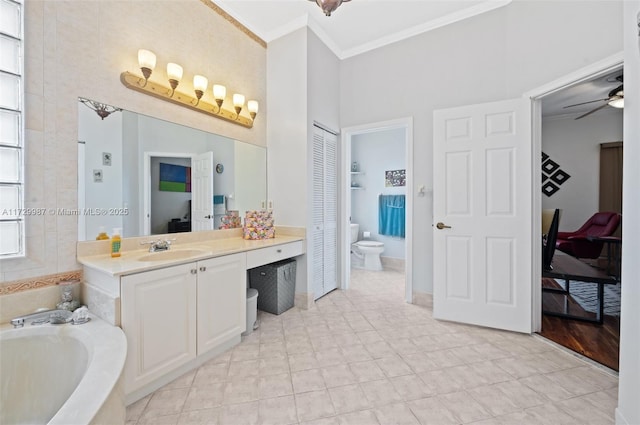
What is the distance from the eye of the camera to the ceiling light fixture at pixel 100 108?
1.76 meters

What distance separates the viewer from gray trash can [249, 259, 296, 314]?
9.06ft

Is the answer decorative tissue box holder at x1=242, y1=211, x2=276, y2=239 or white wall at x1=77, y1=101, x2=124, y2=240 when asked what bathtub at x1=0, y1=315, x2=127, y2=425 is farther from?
decorative tissue box holder at x1=242, y1=211, x2=276, y2=239

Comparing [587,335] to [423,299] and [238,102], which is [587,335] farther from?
[238,102]

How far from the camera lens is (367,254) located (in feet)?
15.3

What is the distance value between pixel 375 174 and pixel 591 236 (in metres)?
3.35

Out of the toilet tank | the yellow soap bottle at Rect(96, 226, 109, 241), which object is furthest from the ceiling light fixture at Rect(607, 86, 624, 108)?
the yellow soap bottle at Rect(96, 226, 109, 241)

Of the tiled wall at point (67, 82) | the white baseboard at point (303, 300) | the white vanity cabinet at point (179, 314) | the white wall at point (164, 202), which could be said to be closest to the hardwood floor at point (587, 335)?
the white baseboard at point (303, 300)

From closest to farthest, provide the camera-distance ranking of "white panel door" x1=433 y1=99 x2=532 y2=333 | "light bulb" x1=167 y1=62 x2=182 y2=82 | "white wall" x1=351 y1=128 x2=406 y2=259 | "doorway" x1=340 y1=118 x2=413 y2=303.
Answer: "light bulb" x1=167 y1=62 x2=182 y2=82 < "white panel door" x1=433 y1=99 x2=532 y2=333 < "doorway" x1=340 y1=118 x2=413 y2=303 < "white wall" x1=351 y1=128 x2=406 y2=259

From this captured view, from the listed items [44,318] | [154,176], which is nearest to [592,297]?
[154,176]

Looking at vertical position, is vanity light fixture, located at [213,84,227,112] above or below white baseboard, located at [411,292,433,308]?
above

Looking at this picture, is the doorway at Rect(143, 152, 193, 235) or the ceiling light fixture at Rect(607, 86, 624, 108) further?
the ceiling light fixture at Rect(607, 86, 624, 108)

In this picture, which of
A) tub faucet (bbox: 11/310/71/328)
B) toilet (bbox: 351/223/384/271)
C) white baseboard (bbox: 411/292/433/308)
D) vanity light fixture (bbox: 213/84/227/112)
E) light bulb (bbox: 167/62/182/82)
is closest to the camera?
tub faucet (bbox: 11/310/71/328)

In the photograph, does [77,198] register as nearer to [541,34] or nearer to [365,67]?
[365,67]

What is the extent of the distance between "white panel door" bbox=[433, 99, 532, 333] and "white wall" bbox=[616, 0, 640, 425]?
3.27ft
